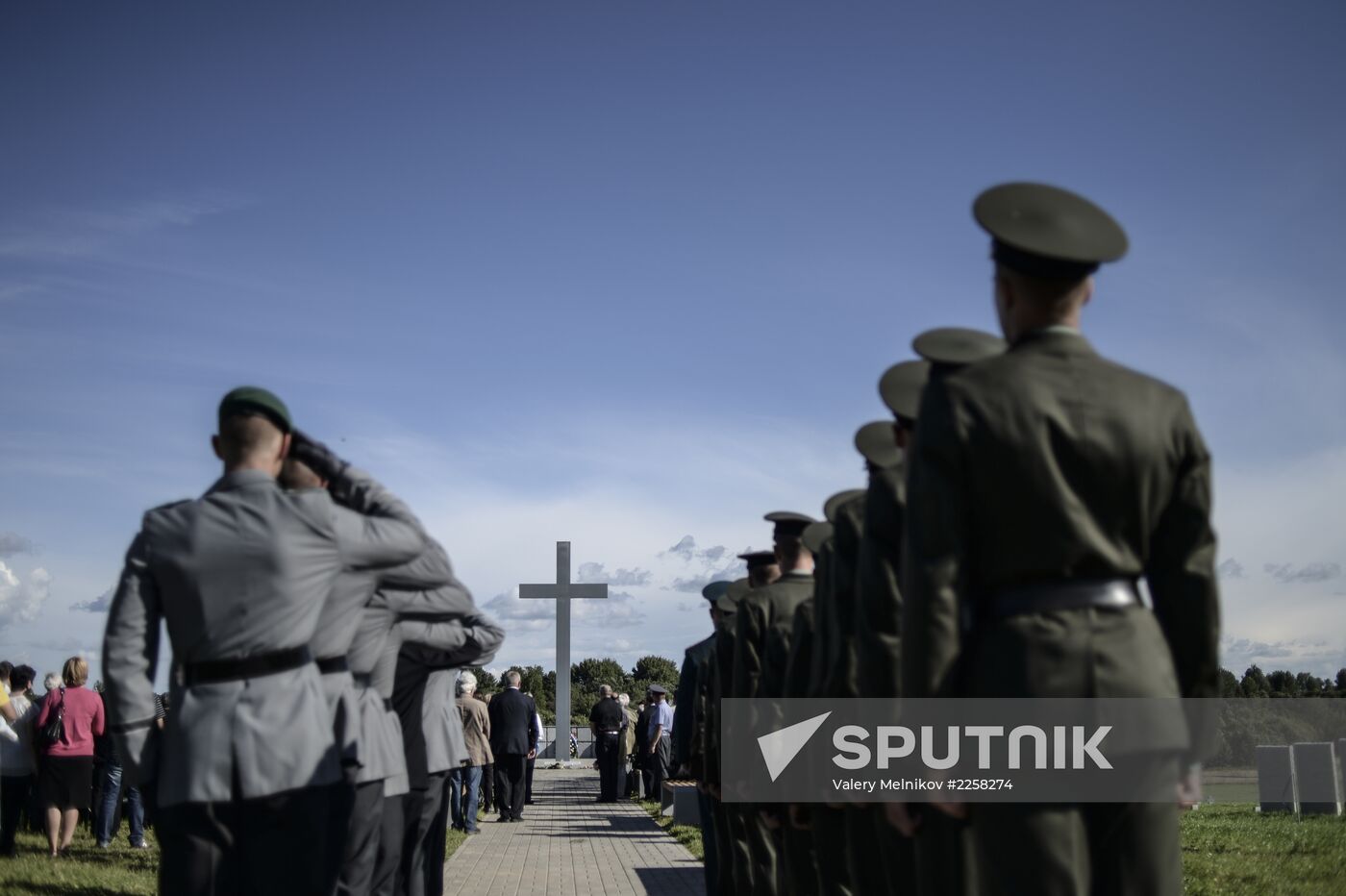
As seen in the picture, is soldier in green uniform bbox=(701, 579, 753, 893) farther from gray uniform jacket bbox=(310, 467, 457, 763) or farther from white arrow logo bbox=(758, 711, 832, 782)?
gray uniform jacket bbox=(310, 467, 457, 763)

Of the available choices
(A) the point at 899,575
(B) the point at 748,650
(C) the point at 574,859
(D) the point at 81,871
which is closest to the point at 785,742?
(B) the point at 748,650

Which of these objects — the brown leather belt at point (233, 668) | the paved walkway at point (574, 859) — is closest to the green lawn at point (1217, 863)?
the paved walkway at point (574, 859)

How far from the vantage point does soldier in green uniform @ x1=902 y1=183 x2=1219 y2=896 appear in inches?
131

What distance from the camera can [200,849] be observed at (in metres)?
4.45

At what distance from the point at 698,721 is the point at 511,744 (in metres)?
10.4

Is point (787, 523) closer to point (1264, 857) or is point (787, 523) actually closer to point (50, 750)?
point (1264, 857)

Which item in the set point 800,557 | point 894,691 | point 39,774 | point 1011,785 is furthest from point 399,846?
point 39,774

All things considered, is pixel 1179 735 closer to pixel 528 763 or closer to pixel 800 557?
pixel 800 557

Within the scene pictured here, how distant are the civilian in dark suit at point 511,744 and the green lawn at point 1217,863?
5103 mm

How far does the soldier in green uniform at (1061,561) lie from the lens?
3320 mm

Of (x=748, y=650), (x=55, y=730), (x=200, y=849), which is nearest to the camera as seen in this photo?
(x=200, y=849)

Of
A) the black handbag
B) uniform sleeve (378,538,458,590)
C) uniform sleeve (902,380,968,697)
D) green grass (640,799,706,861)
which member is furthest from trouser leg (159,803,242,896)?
green grass (640,799,706,861)

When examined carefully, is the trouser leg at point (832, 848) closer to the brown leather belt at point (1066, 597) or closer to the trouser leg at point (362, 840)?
the trouser leg at point (362, 840)

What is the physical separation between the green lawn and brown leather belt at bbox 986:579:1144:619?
7.07 metres
